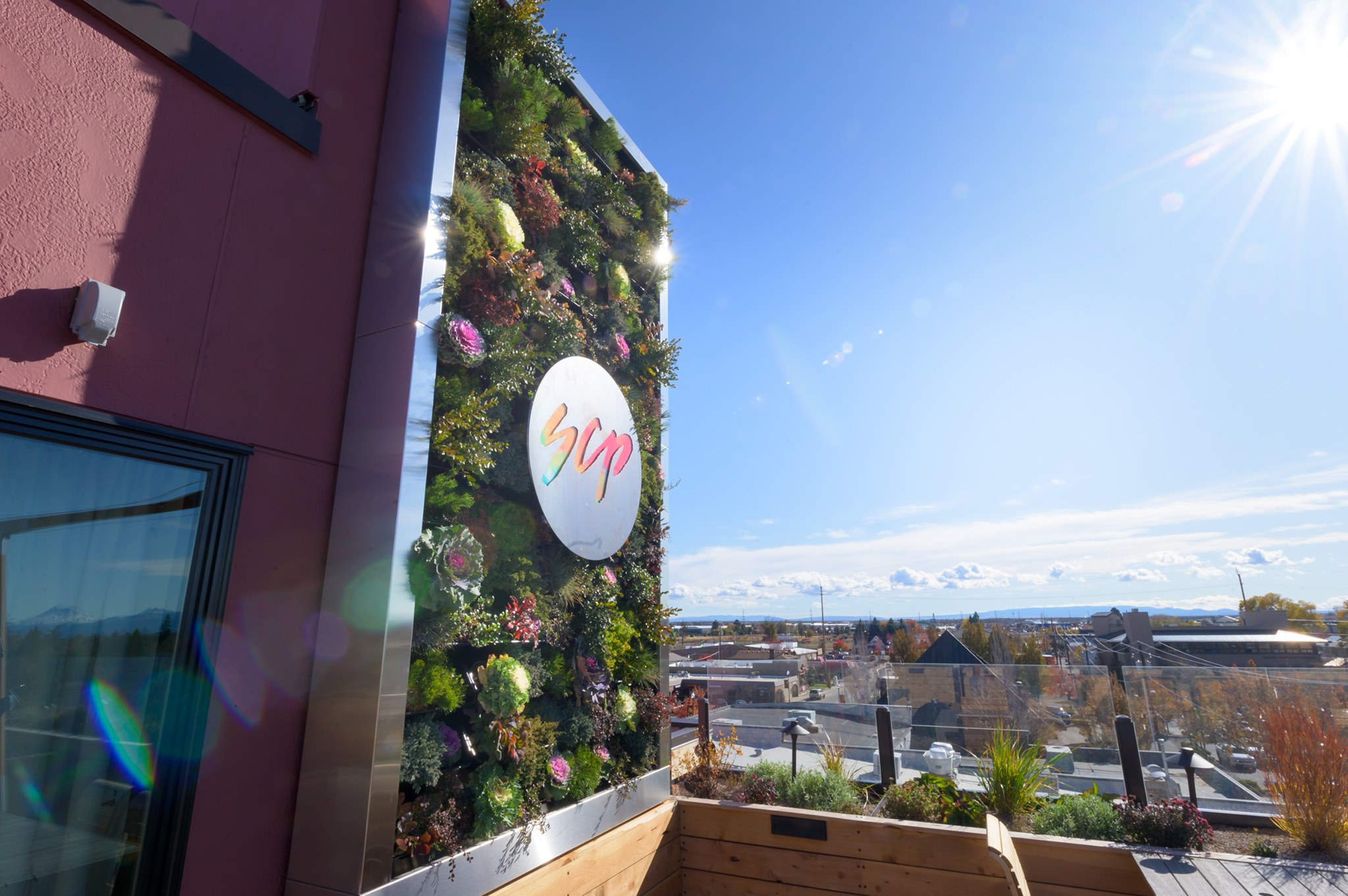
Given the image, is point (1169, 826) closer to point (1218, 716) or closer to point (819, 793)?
point (819, 793)

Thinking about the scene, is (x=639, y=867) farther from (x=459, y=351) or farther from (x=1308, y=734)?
(x=1308, y=734)

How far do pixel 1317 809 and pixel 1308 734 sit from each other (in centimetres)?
49

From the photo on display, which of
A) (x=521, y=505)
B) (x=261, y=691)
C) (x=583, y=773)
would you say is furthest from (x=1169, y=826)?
(x=261, y=691)

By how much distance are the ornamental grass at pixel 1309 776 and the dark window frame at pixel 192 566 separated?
19.7ft

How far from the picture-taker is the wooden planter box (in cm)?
334

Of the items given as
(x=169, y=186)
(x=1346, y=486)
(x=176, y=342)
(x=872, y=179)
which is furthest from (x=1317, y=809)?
(x=1346, y=486)

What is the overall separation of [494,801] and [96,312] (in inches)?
88.9

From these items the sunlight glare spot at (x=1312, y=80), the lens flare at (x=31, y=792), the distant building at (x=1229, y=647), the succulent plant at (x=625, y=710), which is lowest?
the distant building at (x=1229, y=647)

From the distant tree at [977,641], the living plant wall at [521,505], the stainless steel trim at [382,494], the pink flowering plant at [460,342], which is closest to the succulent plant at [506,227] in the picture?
the living plant wall at [521,505]

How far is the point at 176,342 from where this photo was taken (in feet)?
6.64

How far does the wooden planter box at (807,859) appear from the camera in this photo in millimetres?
3338

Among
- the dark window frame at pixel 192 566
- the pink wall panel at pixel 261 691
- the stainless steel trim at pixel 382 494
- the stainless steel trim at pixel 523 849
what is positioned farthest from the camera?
the stainless steel trim at pixel 523 849

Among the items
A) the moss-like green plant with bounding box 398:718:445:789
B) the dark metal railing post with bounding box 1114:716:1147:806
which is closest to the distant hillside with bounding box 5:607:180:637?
the moss-like green plant with bounding box 398:718:445:789

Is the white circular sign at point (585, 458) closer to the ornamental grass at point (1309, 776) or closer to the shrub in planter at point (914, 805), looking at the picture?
the shrub in planter at point (914, 805)
